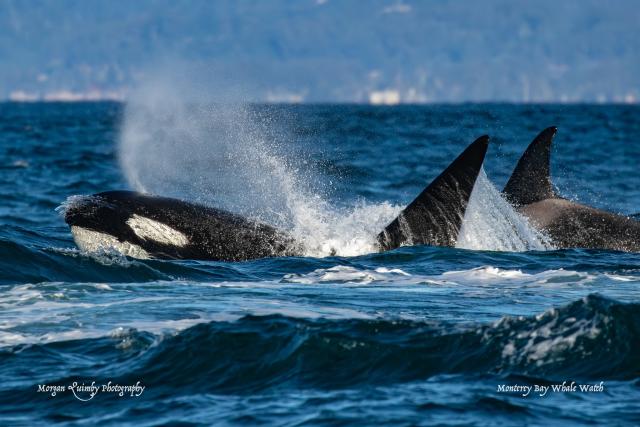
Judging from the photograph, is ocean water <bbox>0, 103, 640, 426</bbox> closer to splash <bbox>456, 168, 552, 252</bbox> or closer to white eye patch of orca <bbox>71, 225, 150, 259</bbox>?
splash <bbox>456, 168, 552, 252</bbox>

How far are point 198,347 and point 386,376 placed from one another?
6.23ft

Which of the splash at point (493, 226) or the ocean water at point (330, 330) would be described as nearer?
the ocean water at point (330, 330)

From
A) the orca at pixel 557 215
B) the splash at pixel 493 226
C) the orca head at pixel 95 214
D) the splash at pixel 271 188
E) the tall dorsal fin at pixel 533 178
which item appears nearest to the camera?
the orca head at pixel 95 214

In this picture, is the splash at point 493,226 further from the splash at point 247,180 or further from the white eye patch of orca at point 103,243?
the white eye patch of orca at point 103,243

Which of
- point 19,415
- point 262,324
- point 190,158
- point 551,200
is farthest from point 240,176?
point 19,415

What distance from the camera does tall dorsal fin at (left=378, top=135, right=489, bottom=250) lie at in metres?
15.8

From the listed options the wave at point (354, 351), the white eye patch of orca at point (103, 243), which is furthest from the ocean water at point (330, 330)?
the white eye patch of orca at point (103, 243)

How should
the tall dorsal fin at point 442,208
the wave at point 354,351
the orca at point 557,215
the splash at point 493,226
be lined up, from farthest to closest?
the orca at point 557,215
the splash at point 493,226
the tall dorsal fin at point 442,208
the wave at point 354,351

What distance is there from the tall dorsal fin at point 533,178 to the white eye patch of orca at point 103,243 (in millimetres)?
6505

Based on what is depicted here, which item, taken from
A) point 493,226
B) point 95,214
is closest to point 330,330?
point 95,214

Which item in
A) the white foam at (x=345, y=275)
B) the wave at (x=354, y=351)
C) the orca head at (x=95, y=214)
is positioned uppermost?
the orca head at (x=95, y=214)

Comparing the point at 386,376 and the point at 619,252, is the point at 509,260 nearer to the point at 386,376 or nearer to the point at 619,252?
the point at 619,252

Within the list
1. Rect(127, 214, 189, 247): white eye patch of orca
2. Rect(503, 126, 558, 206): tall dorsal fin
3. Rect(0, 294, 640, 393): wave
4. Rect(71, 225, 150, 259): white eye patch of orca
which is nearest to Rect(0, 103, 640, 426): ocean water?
Rect(0, 294, 640, 393): wave

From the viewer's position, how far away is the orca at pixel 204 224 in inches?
608
